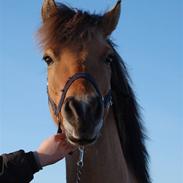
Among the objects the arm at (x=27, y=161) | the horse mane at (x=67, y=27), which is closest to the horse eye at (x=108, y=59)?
the horse mane at (x=67, y=27)

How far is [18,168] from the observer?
15.1 ft

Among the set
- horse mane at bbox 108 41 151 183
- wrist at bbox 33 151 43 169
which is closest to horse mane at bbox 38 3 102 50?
horse mane at bbox 108 41 151 183

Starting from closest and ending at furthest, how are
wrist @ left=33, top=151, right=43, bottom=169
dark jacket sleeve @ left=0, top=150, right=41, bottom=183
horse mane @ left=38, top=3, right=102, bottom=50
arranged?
dark jacket sleeve @ left=0, top=150, right=41, bottom=183 < wrist @ left=33, top=151, right=43, bottom=169 < horse mane @ left=38, top=3, right=102, bottom=50

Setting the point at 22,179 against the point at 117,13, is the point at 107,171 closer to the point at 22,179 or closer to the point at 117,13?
the point at 22,179

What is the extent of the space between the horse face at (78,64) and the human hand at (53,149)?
0.15 m

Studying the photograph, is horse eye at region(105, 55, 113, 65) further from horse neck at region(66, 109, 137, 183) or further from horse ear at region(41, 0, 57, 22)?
horse ear at region(41, 0, 57, 22)

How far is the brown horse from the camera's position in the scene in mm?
4902

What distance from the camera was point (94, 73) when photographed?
5562 mm

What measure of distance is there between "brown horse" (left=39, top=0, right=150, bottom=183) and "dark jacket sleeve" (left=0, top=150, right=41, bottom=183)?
498mm

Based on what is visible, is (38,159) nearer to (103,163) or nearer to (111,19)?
(103,163)

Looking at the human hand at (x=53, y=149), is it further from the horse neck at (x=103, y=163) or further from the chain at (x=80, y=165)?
the horse neck at (x=103, y=163)

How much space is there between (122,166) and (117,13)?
A: 223cm

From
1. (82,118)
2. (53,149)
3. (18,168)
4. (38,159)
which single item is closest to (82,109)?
(82,118)

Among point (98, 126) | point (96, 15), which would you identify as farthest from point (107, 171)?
point (96, 15)
